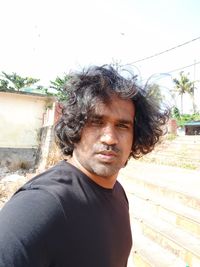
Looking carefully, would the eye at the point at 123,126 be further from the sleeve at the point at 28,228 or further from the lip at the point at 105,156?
the sleeve at the point at 28,228

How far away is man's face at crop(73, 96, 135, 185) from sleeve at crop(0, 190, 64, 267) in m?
0.34

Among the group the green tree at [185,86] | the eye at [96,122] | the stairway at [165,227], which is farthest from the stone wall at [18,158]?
the green tree at [185,86]

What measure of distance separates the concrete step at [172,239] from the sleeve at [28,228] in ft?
6.94

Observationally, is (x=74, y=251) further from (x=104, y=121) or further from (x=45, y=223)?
(x=104, y=121)

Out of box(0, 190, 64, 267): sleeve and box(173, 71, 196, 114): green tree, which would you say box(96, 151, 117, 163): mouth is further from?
box(173, 71, 196, 114): green tree

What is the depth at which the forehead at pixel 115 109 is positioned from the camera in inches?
51.9

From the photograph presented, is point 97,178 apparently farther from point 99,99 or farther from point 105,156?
point 99,99

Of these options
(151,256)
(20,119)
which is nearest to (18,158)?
(20,119)

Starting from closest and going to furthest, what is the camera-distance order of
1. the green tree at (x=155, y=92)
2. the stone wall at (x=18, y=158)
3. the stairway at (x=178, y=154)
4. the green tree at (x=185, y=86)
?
the green tree at (x=155, y=92) < the stairway at (x=178, y=154) < the stone wall at (x=18, y=158) < the green tree at (x=185, y=86)

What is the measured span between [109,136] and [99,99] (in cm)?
19

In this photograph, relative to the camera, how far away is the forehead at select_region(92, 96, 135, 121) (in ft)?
4.33

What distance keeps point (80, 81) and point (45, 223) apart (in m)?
0.82

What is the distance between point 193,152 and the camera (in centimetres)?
917

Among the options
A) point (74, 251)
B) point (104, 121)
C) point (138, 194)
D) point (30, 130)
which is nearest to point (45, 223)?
point (74, 251)
